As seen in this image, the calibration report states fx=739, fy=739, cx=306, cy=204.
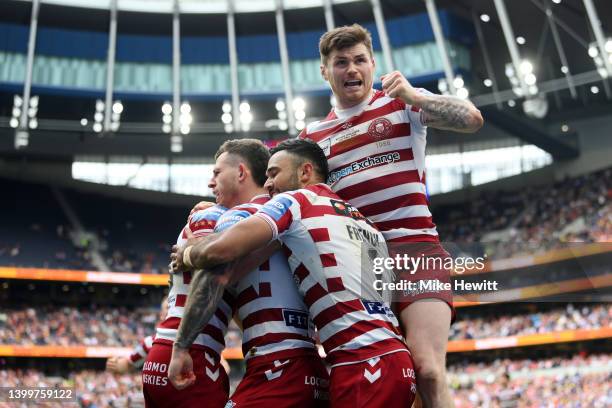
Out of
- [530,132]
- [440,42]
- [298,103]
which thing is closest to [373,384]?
[440,42]

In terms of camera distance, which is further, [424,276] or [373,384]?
[424,276]

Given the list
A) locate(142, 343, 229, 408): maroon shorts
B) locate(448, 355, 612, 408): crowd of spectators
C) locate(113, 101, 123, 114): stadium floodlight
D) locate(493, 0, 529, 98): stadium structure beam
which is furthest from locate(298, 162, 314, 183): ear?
locate(113, 101, 123, 114): stadium floodlight

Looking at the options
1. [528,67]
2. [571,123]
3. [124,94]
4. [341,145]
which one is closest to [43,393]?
[341,145]

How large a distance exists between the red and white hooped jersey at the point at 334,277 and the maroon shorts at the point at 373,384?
5cm

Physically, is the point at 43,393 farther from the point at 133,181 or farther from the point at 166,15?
the point at 133,181

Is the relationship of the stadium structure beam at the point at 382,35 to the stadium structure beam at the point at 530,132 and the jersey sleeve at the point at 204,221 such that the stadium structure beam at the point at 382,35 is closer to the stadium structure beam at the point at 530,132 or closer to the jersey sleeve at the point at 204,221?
the stadium structure beam at the point at 530,132

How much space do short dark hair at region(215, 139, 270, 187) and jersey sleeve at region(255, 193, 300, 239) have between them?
31.4 inches

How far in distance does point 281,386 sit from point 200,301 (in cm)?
64

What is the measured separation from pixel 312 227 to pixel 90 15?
103ft

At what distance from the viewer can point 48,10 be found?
1262 inches

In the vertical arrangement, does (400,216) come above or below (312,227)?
above

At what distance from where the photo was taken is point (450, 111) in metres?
4.52

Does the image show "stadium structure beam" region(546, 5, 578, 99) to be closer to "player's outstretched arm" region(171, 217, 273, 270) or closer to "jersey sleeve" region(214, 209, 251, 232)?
"jersey sleeve" region(214, 209, 251, 232)

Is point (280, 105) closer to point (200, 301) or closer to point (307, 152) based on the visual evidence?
point (307, 152)
